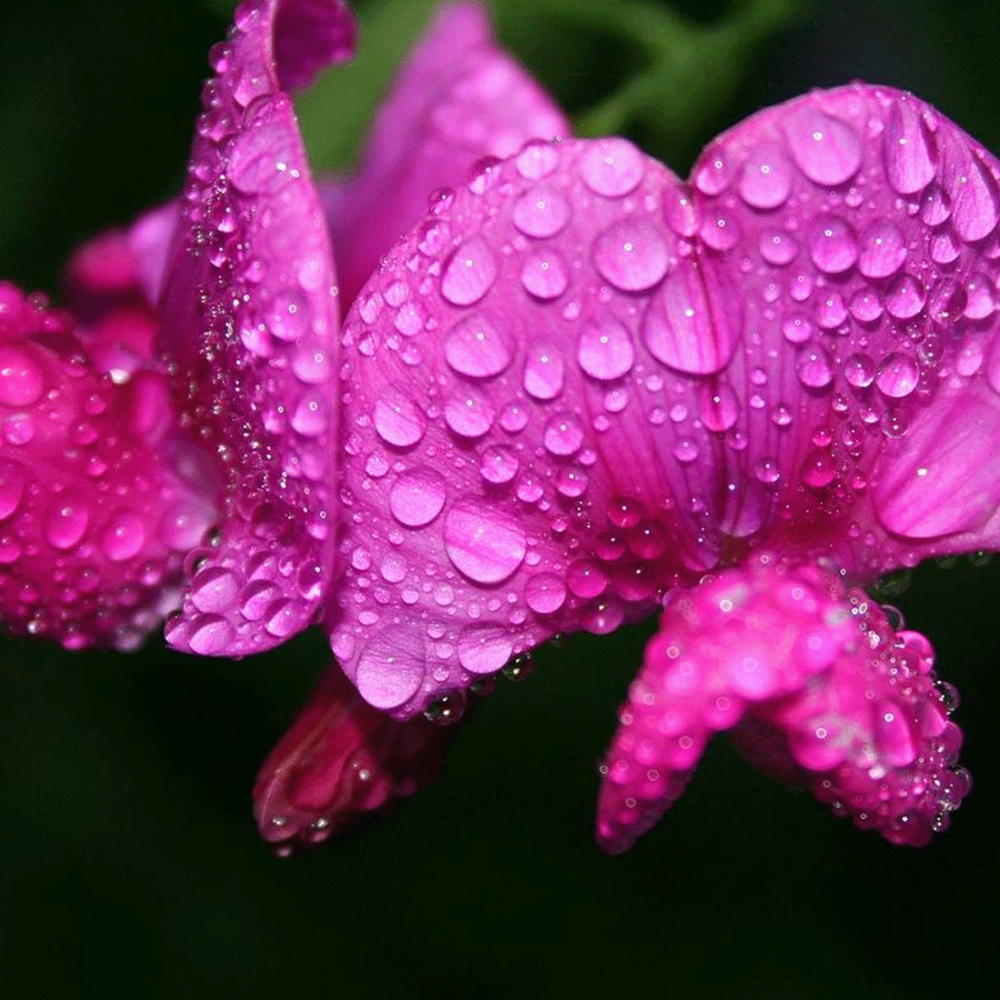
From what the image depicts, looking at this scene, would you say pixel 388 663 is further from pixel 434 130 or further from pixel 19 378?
pixel 434 130

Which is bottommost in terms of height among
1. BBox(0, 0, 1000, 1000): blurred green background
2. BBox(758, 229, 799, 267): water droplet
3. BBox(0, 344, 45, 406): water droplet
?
BBox(0, 0, 1000, 1000): blurred green background

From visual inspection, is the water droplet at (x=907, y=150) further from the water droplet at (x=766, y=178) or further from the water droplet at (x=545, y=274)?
the water droplet at (x=545, y=274)

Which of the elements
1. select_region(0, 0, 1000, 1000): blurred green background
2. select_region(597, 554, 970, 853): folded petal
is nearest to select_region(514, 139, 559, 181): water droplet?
select_region(597, 554, 970, 853): folded petal

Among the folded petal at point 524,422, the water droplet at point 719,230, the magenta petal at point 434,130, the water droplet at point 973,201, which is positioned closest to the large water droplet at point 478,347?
the folded petal at point 524,422

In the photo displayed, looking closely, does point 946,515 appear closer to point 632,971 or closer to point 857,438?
point 857,438

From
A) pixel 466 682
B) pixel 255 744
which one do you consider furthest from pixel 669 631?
pixel 255 744

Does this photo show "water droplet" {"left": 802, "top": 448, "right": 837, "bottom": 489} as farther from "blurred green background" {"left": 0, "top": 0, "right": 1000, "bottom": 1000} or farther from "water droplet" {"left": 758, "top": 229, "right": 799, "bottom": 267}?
"blurred green background" {"left": 0, "top": 0, "right": 1000, "bottom": 1000}
